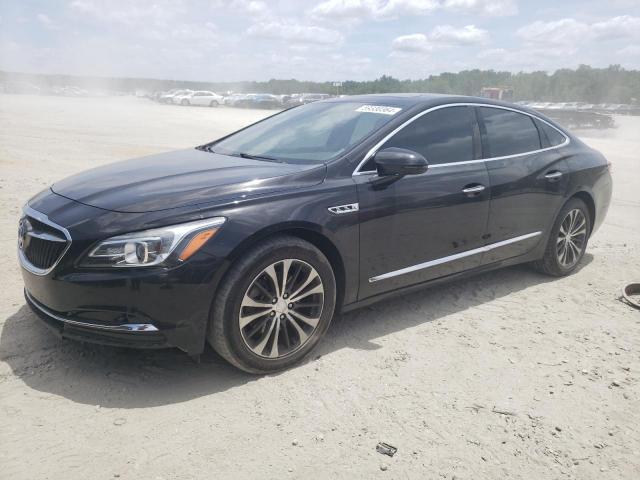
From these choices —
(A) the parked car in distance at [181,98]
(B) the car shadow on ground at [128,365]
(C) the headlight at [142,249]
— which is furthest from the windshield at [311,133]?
(A) the parked car in distance at [181,98]

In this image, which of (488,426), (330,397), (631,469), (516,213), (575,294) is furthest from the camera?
(575,294)

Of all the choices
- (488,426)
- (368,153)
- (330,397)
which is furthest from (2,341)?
(488,426)

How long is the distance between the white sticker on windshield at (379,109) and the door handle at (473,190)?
2.58ft

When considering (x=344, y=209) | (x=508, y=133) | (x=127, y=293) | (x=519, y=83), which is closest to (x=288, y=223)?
(x=344, y=209)

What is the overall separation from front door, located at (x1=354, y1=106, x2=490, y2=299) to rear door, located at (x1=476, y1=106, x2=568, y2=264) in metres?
0.15

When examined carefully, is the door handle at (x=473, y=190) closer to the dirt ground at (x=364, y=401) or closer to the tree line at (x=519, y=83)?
the dirt ground at (x=364, y=401)

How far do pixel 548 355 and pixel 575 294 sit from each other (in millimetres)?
1439

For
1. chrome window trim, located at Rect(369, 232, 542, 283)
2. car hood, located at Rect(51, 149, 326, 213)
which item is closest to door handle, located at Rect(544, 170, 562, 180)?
chrome window trim, located at Rect(369, 232, 542, 283)

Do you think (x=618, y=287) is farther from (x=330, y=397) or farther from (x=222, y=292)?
(x=222, y=292)

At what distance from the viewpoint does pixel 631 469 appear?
2.55m

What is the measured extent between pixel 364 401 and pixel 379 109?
216cm

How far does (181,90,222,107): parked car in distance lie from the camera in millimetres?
46438

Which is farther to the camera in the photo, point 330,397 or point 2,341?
point 2,341

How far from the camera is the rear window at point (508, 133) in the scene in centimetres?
448
